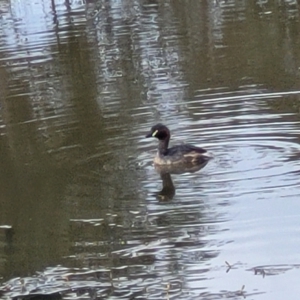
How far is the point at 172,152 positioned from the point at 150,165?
0.35m

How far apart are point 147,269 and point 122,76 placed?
981 cm

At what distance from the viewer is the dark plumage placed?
12.5m

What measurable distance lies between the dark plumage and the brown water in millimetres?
211

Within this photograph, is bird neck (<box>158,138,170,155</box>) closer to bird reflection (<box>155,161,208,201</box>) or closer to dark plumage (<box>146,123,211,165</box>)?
dark plumage (<box>146,123,211,165</box>)

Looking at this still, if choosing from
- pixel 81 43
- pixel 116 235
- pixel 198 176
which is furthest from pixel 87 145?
pixel 81 43

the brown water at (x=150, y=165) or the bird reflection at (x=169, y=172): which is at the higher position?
the brown water at (x=150, y=165)

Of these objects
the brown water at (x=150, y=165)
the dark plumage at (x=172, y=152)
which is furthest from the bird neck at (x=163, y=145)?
the brown water at (x=150, y=165)

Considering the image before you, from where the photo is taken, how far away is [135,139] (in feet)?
45.6

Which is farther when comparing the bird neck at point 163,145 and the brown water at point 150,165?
the bird neck at point 163,145

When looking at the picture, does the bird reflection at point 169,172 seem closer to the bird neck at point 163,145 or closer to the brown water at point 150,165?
the brown water at point 150,165

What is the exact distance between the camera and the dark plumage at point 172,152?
1253 centimetres

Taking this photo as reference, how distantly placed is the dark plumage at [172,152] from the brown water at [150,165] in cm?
21

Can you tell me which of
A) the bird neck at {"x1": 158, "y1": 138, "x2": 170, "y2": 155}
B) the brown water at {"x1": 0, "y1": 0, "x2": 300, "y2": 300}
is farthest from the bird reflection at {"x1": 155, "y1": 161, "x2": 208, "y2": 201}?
the bird neck at {"x1": 158, "y1": 138, "x2": 170, "y2": 155}

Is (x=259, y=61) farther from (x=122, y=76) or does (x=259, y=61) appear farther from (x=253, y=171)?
(x=253, y=171)
